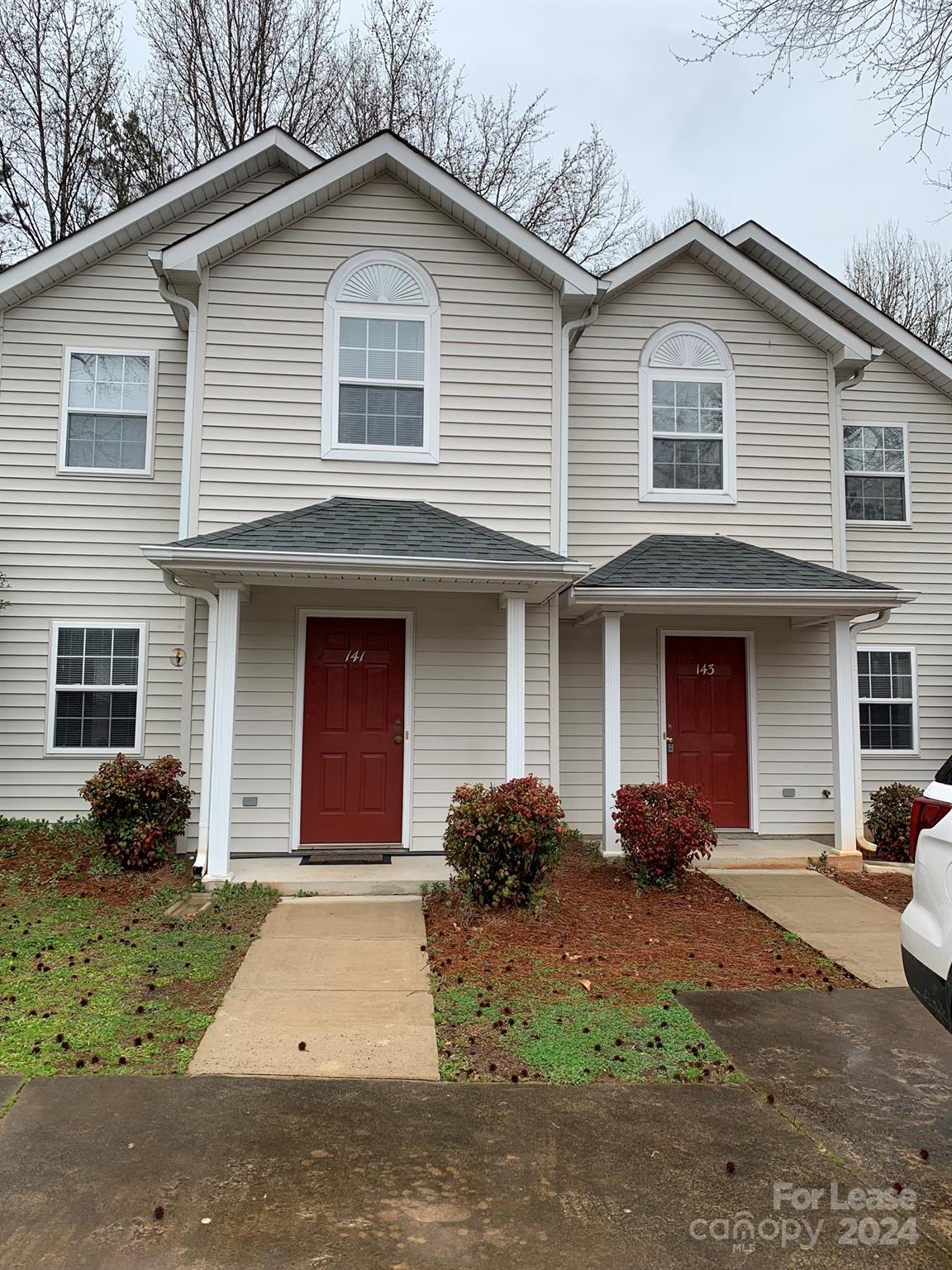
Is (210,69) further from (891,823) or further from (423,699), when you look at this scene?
(891,823)

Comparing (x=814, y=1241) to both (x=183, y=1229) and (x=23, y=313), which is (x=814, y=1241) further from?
(x=23, y=313)

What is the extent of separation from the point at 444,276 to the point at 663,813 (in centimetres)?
559

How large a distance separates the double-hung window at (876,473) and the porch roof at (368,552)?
5.27m

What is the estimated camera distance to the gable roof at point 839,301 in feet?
33.0

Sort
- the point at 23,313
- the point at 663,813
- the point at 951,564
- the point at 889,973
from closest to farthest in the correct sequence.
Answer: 1. the point at 889,973
2. the point at 663,813
3. the point at 23,313
4. the point at 951,564

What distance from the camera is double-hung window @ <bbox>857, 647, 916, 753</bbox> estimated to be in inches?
406

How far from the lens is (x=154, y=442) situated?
912 cm

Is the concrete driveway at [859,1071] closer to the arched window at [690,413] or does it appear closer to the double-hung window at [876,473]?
the arched window at [690,413]

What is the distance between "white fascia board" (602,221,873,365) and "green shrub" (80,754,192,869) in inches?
280

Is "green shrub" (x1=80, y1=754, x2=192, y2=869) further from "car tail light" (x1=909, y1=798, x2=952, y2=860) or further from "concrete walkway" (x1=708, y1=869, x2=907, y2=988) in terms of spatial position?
"car tail light" (x1=909, y1=798, x2=952, y2=860)

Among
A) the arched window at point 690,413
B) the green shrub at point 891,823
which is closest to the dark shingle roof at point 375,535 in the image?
the arched window at point 690,413

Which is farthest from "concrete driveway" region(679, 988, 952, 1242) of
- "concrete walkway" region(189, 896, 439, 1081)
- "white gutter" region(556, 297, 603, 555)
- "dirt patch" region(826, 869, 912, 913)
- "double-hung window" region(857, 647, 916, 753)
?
"double-hung window" region(857, 647, 916, 753)

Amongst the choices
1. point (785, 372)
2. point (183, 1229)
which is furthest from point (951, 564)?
point (183, 1229)

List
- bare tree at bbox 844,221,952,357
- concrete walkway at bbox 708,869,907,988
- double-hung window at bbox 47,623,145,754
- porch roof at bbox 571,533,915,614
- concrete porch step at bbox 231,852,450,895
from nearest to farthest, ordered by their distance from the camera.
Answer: concrete walkway at bbox 708,869,907,988, concrete porch step at bbox 231,852,450,895, porch roof at bbox 571,533,915,614, double-hung window at bbox 47,623,145,754, bare tree at bbox 844,221,952,357
